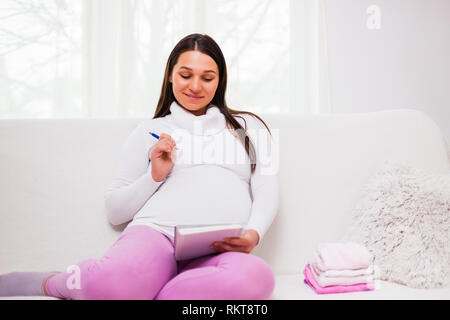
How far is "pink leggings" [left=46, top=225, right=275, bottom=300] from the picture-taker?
29.6 inches

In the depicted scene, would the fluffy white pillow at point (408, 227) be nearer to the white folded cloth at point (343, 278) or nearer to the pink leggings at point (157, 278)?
the white folded cloth at point (343, 278)

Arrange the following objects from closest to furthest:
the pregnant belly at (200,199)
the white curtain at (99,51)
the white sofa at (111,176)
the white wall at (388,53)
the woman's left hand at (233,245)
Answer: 1. the woman's left hand at (233,245)
2. the pregnant belly at (200,199)
3. the white sofa at (111,176)
4. the white curtain at (99,51)
5. the white wall at (388,53)

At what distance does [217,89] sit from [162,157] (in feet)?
1.26

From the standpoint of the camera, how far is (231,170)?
1.13 metres

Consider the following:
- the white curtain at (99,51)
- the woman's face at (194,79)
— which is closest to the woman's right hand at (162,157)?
the woman's face at (194,79)

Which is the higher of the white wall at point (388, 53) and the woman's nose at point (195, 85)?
the white wall at point (388, 53)

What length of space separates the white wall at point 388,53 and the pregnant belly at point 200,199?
1.23 m

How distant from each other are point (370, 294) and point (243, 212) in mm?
404

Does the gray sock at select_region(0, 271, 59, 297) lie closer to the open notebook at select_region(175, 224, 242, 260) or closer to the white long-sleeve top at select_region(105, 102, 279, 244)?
the white long-sleeve top at select_region(105, 102, 279, 244)

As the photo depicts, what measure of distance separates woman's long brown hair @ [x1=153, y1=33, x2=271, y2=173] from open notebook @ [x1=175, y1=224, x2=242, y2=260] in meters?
0.40

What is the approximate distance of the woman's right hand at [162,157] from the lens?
1015 millimetres

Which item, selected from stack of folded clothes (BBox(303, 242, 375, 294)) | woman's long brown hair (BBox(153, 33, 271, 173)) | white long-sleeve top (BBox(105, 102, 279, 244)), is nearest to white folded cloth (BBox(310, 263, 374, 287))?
stack of folded clothes (BBox(303, 242, 375, 294))

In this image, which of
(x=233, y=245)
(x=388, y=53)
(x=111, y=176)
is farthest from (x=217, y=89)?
(x=388, y=53)
